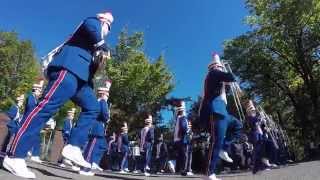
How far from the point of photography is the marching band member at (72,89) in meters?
5.53

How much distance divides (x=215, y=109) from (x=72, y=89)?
2.57m

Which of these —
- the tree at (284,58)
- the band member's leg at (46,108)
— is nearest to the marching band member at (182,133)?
the band member's leg at (46,108)

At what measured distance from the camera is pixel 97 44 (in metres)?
6.26

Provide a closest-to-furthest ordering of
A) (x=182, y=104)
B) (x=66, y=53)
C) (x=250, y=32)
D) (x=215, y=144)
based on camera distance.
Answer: (x=66, y=53) → (x=215, y=144) → (x=182, y=104) → (x=250, y=32)

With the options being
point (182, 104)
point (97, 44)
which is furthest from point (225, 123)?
point (182, 104)

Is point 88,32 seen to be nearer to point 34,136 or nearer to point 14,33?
point 34,136

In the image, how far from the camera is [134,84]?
121ft

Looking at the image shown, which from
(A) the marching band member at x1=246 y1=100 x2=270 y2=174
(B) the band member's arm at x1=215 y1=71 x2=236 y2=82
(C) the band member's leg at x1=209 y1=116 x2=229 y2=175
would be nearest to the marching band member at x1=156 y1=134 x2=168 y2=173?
(A) the marching band member at x1=246 y1=100 x2=270 y2=174

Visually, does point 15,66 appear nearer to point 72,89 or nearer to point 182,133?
point 182,133

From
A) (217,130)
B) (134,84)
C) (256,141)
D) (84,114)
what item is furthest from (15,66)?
(84,114)

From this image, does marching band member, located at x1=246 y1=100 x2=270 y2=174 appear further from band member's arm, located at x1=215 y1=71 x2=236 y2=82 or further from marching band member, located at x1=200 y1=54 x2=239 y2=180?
band member's arm, located at x1=215 y1=71 x2=236 y2=82

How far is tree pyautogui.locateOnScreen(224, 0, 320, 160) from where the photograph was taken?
34781 mm

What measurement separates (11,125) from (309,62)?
2763 centimetres

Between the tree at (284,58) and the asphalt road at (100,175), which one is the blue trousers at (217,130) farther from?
the tree at (284,58)
